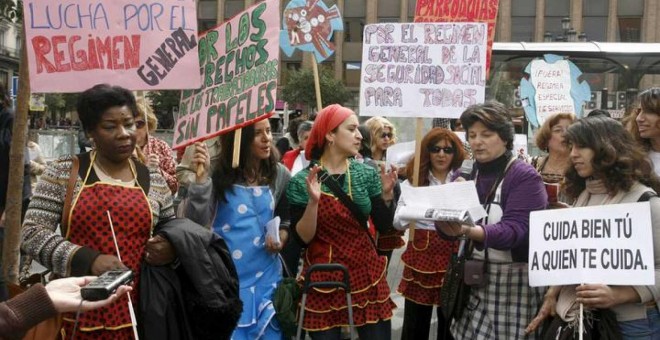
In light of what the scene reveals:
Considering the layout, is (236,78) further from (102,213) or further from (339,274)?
(102,213)

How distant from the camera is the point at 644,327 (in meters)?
3.18

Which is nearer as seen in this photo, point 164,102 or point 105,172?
point 105,172

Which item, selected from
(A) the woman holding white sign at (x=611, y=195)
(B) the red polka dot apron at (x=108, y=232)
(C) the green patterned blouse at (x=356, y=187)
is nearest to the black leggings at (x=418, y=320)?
(C) the green patterned blouse at (x=356, y=187)

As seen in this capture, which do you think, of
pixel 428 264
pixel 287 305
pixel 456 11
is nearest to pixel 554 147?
pixel 428 264

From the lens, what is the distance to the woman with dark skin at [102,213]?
303cm

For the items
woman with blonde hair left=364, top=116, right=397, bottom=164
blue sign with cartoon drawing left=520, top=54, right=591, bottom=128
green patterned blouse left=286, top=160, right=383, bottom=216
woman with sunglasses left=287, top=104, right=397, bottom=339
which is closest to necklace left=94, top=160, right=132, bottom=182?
woman with sunglasses left=287, top=104, right=397, bottom=339

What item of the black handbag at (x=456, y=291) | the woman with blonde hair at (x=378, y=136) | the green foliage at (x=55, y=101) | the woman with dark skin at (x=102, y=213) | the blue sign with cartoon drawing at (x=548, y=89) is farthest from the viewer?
the green foliage at (x=55, y=101)

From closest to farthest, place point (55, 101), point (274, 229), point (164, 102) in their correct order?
1. point (274, 229)
2. point (164, 102)
3. point (55, 101)

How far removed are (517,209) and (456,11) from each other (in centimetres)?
329

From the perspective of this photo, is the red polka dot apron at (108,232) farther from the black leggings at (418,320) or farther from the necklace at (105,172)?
the black leggings at (418,320)

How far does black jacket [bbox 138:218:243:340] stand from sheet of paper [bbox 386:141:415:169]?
341cm

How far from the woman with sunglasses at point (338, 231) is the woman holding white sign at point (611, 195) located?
3.63ft

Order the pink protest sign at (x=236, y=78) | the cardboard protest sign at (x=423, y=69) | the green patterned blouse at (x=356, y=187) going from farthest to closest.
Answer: the cardboard protest sign at (x=423, y=69), the pink protest sign at (x=236, y=78), the green patterned blouse at (x=356, y=187)

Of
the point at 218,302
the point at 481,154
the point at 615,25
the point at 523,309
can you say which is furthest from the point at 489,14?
the point at 615,25
